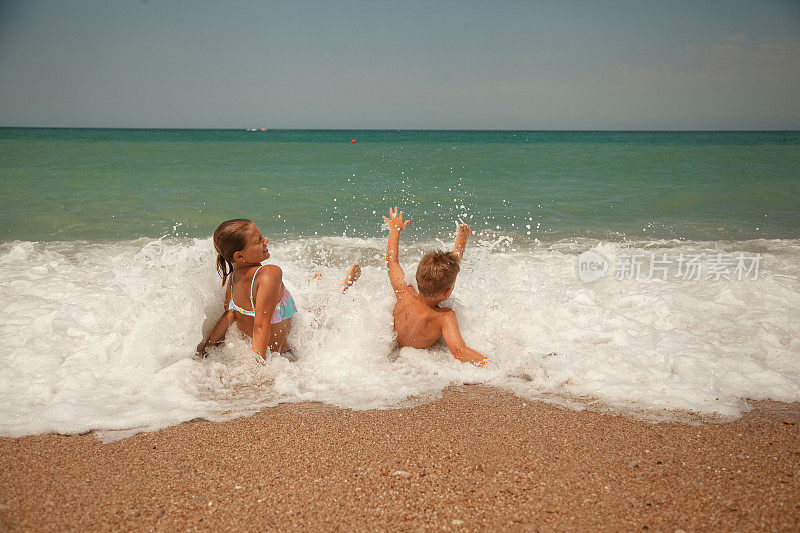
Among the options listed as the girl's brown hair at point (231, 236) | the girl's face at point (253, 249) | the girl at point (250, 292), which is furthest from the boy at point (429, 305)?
the girl's brown hair at point (231, 236)

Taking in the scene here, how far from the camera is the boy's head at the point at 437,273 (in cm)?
369

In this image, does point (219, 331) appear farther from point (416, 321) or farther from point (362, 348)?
point (416, 321)

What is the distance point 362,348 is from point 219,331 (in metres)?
1.08

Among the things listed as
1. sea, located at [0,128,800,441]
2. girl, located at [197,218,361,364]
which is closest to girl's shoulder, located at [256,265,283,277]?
girl, located at [197,218,361,364]

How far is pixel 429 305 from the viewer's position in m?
3.96

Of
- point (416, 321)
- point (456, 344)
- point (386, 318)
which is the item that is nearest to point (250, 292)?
point (386, 318)

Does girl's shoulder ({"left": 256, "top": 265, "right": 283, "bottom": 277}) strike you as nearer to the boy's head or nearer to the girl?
the girl

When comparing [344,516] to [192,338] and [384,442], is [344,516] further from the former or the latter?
[192,338]

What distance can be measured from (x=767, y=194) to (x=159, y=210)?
13548 millimetres

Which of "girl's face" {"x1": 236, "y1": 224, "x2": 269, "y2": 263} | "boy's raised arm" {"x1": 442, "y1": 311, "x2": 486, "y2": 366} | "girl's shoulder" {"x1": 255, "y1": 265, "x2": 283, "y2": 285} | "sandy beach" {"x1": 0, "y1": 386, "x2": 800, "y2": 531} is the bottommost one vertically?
"sandy beach" {"x1": 0, "y1": 386, "x2": 800, "y2": 531}

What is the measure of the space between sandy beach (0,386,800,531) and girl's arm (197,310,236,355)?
1.12 metres

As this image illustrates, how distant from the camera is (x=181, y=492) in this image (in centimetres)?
229

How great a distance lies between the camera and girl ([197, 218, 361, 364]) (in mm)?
3639

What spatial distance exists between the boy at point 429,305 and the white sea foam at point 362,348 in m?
0.12
